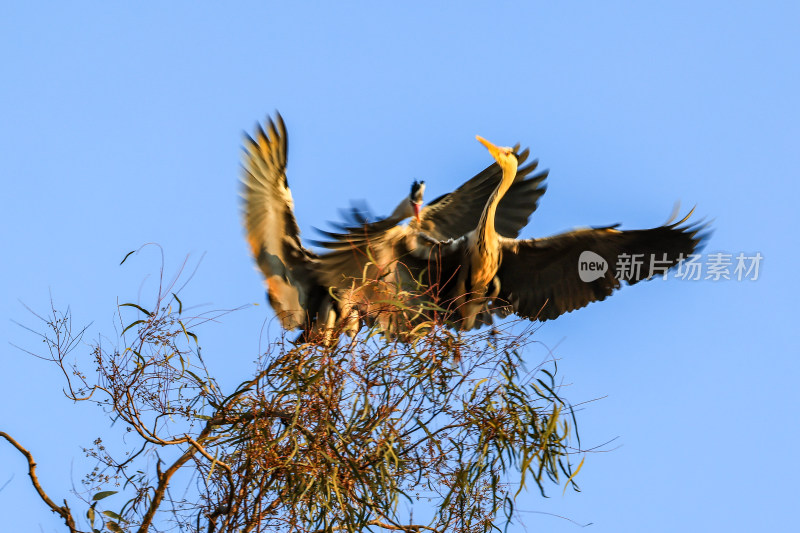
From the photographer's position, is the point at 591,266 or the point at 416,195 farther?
the point at 416,195

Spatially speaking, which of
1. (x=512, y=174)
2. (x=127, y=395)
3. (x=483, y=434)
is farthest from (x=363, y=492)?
(x=512, y=174)

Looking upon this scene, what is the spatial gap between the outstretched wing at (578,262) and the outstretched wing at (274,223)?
4.11ft

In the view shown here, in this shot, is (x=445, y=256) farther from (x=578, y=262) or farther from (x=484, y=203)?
(x=484, y=203)

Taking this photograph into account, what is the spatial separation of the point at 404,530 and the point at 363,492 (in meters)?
0.25

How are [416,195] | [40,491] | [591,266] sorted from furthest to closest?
[416,195] < [591,266] < [40,491]

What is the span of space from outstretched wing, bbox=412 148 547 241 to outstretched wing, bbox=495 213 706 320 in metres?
0.74

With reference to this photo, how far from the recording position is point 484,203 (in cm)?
677

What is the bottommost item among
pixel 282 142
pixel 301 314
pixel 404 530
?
pixel 404 530

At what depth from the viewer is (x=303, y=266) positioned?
5441 millimetres

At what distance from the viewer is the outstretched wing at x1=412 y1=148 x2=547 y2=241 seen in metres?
6.72

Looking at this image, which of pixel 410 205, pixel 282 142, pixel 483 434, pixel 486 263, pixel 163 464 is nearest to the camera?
pixel 163 464

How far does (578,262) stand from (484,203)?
3.57 ft

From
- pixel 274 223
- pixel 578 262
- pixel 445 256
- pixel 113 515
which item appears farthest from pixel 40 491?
pixel 578 262

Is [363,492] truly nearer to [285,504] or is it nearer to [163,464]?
[285,504]
